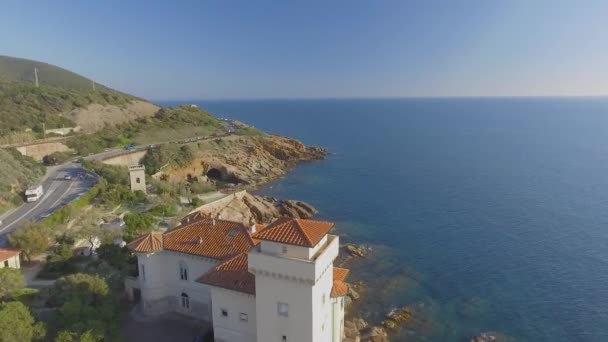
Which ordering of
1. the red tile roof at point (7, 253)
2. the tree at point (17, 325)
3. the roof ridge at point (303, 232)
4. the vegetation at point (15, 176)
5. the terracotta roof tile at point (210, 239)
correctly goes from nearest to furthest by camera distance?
the tree at point (17, 325), the roof ridge at point (303, 232), the terracotta roof tile at point (210, 239), the red tile roof at point (7, 253), the vegetation at point (15, 176)

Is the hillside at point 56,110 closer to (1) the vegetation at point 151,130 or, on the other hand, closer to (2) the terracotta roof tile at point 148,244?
(1) the vegetation at point 151,130

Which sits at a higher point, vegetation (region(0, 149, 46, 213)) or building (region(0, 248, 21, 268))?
vegetation (region(0, 149, 46, 213))

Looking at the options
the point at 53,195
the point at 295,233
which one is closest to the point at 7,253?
the point at 53,195

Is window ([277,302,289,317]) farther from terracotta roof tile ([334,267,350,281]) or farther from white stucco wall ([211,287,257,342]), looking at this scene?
terracotta roof tile ([334,267,350,281])

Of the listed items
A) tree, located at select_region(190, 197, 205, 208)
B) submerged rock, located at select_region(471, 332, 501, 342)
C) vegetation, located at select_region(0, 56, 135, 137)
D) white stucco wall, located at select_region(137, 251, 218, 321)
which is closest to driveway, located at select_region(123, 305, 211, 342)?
white stucco wall, located at select_region(137, 251, 218, 321)

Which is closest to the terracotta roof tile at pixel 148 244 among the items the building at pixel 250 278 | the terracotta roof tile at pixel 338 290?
the building at pixel 250 278

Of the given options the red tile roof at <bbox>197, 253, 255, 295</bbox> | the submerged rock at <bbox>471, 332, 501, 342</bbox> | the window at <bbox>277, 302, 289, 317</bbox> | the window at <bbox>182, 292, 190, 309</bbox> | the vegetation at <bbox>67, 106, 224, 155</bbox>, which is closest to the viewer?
the window at <bbox>277, 302, 289, 317</bbox>

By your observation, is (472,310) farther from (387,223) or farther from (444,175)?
(444,175)

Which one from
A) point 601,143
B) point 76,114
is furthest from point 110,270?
point 601,143
